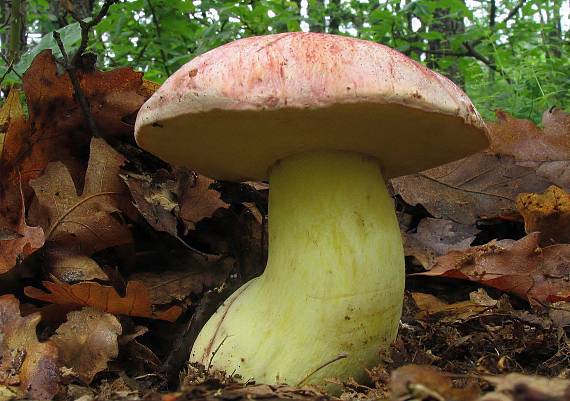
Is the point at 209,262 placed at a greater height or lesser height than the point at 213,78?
lesser

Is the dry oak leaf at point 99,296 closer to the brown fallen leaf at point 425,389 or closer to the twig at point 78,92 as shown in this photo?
the twig at point 78,92

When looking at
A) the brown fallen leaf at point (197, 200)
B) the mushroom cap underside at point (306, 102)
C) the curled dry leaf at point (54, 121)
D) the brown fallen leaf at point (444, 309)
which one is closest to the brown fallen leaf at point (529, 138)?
the brown fallen leaf at point (444, 309)

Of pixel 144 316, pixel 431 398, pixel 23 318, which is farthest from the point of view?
pixel 144 316

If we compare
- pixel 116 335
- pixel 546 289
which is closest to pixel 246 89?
pixel 116 335

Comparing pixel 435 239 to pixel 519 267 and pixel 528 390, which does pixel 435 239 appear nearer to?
pixel 519 267

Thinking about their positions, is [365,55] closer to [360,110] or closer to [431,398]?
[360,110]

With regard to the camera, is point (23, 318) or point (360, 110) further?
point (23, 318)

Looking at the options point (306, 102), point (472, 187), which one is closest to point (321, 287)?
point (306, 102)
